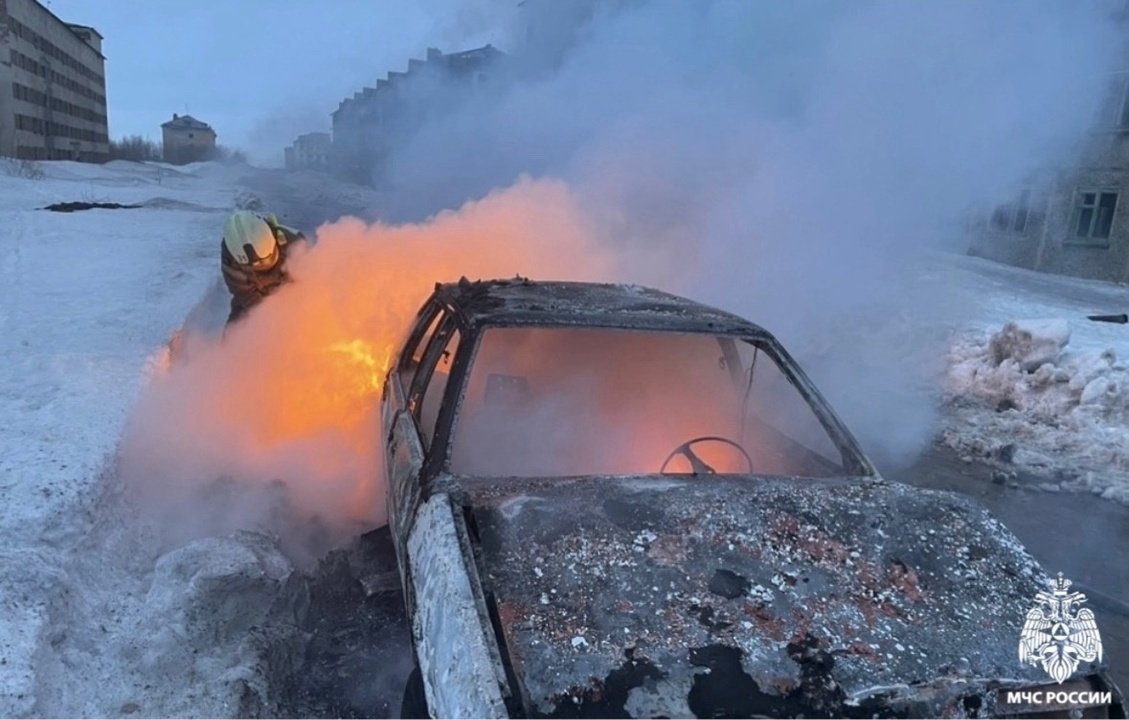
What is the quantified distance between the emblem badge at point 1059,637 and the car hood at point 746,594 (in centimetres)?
5

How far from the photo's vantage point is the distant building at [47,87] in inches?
1524

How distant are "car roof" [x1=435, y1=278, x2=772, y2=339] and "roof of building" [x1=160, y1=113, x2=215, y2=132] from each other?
10013cm

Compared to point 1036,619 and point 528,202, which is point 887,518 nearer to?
point 1036,619

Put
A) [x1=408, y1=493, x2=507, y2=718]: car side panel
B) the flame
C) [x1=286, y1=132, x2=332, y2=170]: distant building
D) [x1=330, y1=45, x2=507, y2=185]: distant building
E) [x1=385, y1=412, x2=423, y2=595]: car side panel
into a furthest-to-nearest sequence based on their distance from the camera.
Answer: [x1=286, y1=132, x2=332, y2=170]: distant building → [x1=330, y1=45, x2=507, y2=185]: distant building → the flame → [x1=385, y1=412, x2=423, y2=595]: car side panel → [x1=408, y1=493, x2=507, y2=718]: car side panel

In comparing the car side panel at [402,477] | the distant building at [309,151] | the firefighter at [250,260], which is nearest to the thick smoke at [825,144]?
the firefighter at [250,260]

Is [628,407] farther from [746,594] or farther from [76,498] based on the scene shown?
[76,498]

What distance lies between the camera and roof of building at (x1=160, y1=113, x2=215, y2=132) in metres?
89.2

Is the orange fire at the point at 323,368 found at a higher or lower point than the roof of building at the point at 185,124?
lower

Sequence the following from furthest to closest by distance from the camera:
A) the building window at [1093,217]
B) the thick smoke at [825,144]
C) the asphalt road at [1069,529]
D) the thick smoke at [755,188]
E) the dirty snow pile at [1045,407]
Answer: the building window at [1093,217], the thick smoke at [825,144], the dirty snow pile at [1045,407], the thick smoke at [755,188], the asphalt road at [1069,529]

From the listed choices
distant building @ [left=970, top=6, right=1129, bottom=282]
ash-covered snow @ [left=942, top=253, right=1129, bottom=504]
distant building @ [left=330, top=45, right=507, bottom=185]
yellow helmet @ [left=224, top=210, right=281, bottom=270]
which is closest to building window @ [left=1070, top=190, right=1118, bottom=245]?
distant building @ [left=970, top=6, right=1129, bottom=282]

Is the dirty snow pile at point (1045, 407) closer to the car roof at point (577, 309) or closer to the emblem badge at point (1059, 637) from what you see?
the car roof at point (577, 309)

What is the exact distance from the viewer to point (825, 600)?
7.04ft

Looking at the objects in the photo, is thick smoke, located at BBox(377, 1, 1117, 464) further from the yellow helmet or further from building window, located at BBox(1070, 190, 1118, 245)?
building window, located at BBox(1070, 190, 1118, 245)

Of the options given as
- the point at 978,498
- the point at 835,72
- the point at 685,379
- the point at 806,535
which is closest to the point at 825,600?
the point at 806,535
